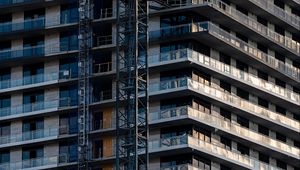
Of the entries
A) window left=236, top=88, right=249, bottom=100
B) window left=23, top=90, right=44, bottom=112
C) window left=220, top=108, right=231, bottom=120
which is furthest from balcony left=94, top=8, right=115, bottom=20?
window left=236, top=88, right=249, bottom=100

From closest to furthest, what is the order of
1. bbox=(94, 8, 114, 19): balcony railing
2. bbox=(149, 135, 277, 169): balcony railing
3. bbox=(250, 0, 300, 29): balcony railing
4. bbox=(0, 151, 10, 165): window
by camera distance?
bbox=(149, 135, 277, 169): balcony railing
bbox=(94, 8, 114, 19): balcony railing
bbox=(0, 151, 10, 165): window
bbox=(250, 0, 300, 29): balcony railing

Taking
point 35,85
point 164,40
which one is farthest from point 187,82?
point 35,85

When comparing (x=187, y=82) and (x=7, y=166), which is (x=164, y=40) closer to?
(x=187, y=82)

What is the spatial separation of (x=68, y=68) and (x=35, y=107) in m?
4.79

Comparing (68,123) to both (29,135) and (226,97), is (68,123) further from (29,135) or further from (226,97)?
(226,97)

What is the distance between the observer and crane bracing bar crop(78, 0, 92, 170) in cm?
13775

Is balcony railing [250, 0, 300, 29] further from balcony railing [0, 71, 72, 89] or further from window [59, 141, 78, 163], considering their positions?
window [59, 141, 78, 163]

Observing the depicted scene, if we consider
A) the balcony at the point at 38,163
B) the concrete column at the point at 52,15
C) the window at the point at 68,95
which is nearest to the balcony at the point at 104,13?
the concrete column at the point at 52,15

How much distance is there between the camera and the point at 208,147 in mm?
137000

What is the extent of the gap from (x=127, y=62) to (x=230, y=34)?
11.8 m

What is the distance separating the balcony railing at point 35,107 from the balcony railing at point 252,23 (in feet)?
46.2

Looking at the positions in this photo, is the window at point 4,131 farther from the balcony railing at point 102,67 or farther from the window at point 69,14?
the window at point 69,14

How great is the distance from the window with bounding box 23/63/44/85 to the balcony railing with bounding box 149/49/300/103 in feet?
38.2

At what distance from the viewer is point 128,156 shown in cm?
13325
